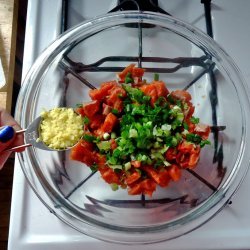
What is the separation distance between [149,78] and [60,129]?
260 mm

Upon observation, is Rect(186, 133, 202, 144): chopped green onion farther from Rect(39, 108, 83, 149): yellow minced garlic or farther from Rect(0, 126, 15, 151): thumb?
Rect(0, 126, 15, 151): thumb

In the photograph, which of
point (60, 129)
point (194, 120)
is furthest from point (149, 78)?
point (60, 129)

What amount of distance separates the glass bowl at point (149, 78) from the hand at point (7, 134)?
0.14 ft

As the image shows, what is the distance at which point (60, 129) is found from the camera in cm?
70

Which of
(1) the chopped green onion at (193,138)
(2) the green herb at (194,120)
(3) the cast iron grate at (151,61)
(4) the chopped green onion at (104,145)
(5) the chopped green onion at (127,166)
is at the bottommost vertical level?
(5) the chopped green onion at (127,166)

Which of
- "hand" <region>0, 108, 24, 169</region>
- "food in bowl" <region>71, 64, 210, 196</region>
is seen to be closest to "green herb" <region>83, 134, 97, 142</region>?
"food in bowl" <region>71, 64, 210, 196</region>

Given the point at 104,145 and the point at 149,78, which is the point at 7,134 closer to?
the point at 104,145

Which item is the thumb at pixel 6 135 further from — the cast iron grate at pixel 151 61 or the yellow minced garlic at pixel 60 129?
the cast iron grate at pixel 151 61

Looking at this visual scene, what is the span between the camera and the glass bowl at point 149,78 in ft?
2.41

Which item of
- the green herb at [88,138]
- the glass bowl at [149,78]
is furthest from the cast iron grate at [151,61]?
the green herb at [88,138]

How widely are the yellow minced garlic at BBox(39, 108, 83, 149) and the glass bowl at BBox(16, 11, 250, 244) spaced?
7 cm

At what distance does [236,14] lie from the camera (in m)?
0.92

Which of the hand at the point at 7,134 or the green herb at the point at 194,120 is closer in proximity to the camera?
the hand at the point at 7,134

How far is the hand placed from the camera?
64 cm
